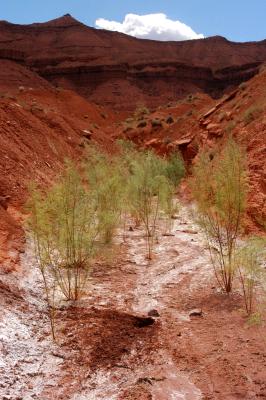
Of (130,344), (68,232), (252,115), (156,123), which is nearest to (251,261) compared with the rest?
(130,344)

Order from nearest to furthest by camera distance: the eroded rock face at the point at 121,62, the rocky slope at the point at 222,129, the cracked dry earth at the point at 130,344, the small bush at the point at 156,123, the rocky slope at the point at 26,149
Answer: the cracked dry earth at the point at 130,344 < the rocky slope at the point at 26,149 < the rocky slope at the point at 222,129 < the small bush at the point at 156,123 < the eroded rock face at the point at 121,62

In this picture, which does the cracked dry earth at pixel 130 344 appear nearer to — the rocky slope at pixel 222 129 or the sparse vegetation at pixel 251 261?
the sparse vegetation at pixel 251 261

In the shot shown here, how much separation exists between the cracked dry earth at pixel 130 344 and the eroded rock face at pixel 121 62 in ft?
186

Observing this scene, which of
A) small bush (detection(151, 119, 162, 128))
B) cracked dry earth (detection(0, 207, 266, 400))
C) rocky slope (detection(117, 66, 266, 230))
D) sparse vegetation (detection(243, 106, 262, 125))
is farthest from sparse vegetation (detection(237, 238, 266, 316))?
small bush (detection(151, 119, 162, 128))

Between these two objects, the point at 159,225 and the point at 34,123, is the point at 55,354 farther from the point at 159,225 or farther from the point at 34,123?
the point at 34,123

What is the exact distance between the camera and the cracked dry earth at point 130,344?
19.8ft

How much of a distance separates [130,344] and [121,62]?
70834mm

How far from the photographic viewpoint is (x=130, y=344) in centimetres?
723

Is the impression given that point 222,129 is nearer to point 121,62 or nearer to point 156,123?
point 156,123

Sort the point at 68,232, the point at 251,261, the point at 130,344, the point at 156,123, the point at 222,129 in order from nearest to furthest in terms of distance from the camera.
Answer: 1. the point at 130,344
2. the point at 251,261
3. the point at 68,232
4. the point at 222,129
5. the point at 156,123

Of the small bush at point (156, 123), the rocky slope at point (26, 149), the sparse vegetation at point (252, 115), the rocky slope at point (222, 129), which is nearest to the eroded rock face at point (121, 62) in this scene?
the rocky slope at point (222, 129)

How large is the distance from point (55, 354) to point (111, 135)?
32.1 meters

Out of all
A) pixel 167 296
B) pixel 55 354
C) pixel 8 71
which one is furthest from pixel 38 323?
pixel 8 71

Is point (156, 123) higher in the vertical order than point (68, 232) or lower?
higher
